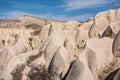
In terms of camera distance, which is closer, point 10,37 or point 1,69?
point 1,69

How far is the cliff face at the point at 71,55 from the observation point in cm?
2136

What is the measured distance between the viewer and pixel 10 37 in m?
35.8

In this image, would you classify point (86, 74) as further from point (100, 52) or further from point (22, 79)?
point (22, 79)

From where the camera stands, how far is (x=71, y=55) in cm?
2417

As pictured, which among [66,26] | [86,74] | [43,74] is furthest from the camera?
[66,26]

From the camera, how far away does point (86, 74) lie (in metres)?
20.9

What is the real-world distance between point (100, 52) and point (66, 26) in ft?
29.8

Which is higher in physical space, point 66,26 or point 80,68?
point 66,26

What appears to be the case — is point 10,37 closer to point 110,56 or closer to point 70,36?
point 70,36

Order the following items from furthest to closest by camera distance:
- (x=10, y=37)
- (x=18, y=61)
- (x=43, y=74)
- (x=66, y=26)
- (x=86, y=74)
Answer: (x=10, y=37) → (x=66, y=26) → (x=18, y=61) → (x=43, y=74) → (x=86, y=74)

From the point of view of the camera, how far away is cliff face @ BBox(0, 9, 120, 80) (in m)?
21.4

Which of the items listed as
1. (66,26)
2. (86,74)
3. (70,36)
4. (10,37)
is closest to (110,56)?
(86,74)

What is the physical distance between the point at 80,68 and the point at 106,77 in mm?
1738

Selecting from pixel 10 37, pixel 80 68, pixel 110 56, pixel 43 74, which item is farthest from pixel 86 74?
pixel 10 37
